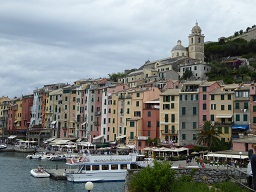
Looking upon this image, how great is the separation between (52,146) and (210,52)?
6158 cm

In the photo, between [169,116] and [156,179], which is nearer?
[156,179]

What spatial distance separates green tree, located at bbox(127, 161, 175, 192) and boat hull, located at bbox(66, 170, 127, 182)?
2919 centimetres

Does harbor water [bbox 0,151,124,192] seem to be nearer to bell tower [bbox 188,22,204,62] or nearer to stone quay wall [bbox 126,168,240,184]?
stone quay wall [bbox 126,168,240,184]

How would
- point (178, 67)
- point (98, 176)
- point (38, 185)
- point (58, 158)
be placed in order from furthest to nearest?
point (178, 67)
point (58, 158)
point (98, 176)
point (38, 185)

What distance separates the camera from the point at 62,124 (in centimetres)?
9550

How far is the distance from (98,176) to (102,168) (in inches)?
40.9

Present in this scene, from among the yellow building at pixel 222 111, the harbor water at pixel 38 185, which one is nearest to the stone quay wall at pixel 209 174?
the harbor water at pixel 38 185

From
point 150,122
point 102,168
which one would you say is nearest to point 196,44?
point 150,122

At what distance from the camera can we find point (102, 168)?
45906 mm

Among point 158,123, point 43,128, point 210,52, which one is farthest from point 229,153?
point 210,52

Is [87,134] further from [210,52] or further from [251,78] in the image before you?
[210,52]

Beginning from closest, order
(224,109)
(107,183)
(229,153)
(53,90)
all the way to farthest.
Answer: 1. (107,183)
2. (229,153)
3. (224,109)
4. (53,90)

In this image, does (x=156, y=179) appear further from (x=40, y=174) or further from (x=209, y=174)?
(x=40, y=174)

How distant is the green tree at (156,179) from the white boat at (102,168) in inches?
1160
